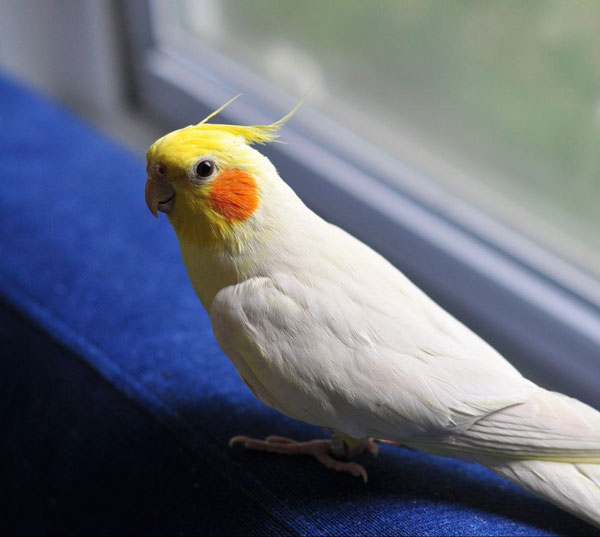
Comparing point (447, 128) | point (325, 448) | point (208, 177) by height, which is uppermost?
point (447, 128)

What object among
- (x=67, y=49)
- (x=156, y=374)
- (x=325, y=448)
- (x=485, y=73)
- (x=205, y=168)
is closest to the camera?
(x=205, y=168)

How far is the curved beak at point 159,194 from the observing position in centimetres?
61

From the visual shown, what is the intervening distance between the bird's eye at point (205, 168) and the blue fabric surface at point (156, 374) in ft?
1.03

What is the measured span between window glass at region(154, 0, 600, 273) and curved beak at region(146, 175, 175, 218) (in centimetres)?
58

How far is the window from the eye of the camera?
1017 millimetres

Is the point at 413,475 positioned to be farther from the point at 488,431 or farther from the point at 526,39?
the point at 526,39

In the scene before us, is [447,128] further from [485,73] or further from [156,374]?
[156,374]

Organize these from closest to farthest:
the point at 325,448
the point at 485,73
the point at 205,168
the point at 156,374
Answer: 1. the point at 205,168
2. the point at 325,448
3. the point at 156,374
4. the point at 485,73

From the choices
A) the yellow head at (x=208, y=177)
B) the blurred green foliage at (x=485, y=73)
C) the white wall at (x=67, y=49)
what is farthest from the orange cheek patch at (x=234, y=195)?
the white wall at (x=67, y=49)

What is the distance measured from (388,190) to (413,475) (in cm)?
57

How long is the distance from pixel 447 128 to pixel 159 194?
671 mm

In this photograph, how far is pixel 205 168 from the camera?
0.60 m

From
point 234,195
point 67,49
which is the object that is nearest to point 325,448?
point 234,195

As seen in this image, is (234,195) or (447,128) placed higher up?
(447,128)
